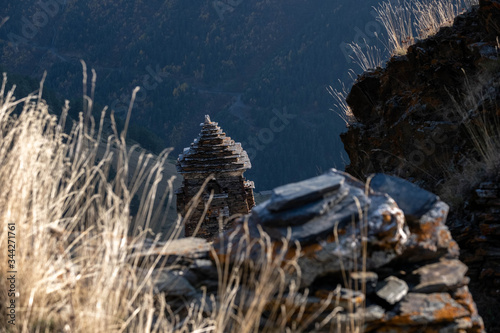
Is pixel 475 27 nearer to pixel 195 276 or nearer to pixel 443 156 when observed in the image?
pixel 443 156

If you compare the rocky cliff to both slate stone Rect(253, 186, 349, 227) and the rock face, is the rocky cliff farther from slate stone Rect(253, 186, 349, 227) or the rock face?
slate stone Rect(253, 186, 349, 227)

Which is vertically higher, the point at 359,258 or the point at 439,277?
the point at 359,258

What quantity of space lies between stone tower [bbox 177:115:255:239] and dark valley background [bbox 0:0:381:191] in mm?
69796

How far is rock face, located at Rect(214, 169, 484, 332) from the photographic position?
2957mm

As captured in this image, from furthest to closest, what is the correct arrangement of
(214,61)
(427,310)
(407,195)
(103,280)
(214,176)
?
(214,61) < (214,176) < (407,195) < (427,310) < (103,280)

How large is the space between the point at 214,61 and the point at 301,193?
111 metres

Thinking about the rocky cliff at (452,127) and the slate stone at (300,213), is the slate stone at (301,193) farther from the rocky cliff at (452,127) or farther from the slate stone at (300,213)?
the rocky cliff at (452,127)

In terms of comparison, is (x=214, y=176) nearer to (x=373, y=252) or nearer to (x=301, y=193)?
(x=301, y=193)

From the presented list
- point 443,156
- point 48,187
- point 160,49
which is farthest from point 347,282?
point 160,49

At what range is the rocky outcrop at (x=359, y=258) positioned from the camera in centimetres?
294

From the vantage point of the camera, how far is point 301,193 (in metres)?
3.29

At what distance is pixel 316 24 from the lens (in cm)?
11000

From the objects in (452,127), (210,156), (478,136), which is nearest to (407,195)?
(478,136)

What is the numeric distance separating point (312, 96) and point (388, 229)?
9685 cm
